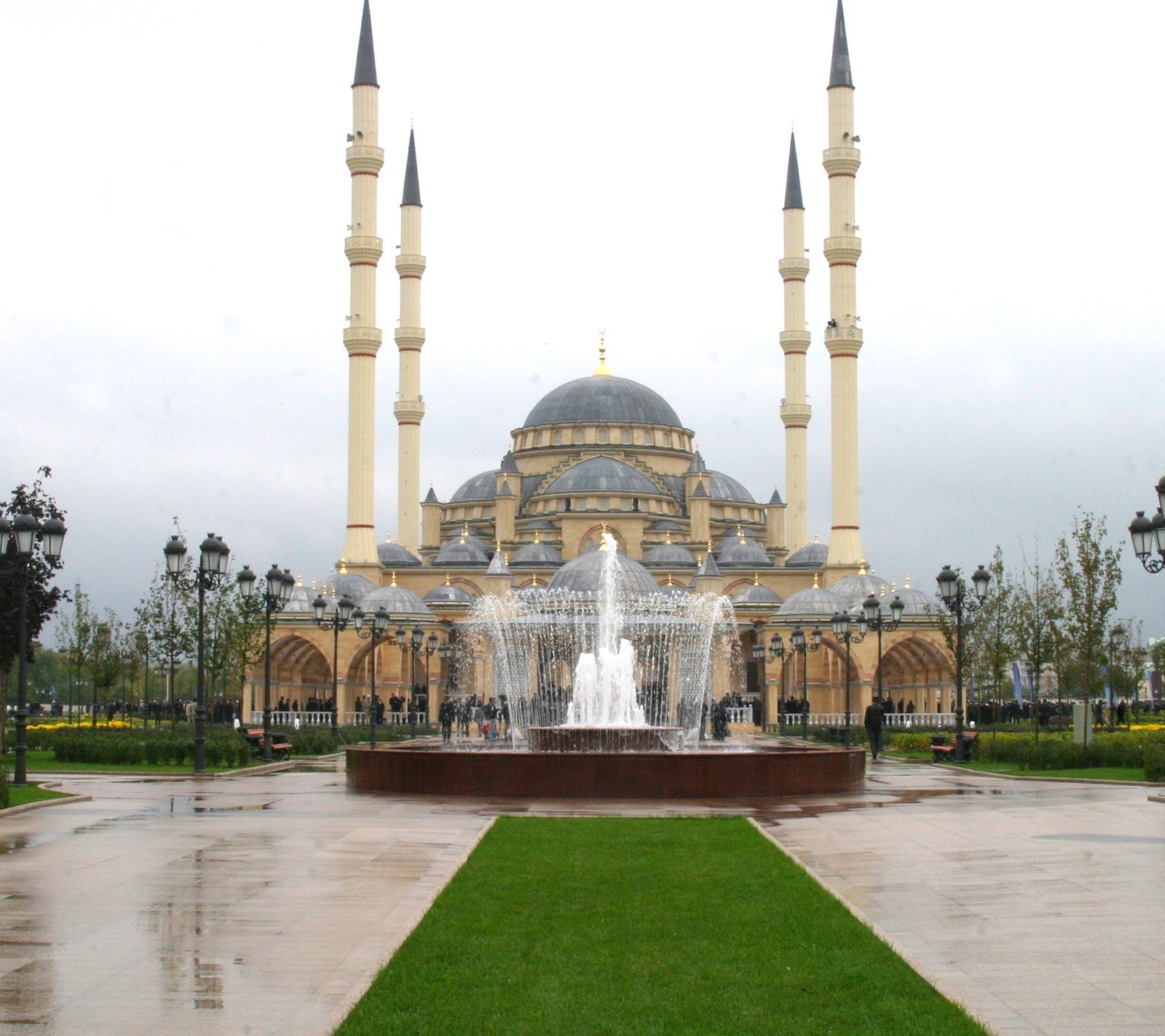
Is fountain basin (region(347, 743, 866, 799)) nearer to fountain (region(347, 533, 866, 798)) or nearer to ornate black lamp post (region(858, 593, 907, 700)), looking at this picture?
fountain (region(347, 533, 866, 798))

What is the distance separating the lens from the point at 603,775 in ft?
55.0

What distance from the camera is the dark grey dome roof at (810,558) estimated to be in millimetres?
66125

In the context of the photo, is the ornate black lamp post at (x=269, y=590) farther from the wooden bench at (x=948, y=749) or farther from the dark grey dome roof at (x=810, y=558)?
the dark grey dome roof at (x=810, y=558)

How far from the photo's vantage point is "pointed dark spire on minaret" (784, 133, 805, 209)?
220 feet

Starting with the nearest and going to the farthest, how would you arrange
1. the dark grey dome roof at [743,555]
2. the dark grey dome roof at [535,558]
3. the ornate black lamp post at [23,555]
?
the ornate black lamp post at [23,555]
the dark grey dome roof at [535,558]
the dark grey dome roof at [743,555]

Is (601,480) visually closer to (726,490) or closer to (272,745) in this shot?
(726,490)

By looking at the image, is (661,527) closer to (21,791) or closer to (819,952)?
(21,791)

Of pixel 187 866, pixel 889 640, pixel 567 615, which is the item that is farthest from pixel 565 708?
pixel 187 866

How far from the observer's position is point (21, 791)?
16.3 metres

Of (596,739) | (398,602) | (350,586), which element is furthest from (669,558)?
(596,739)

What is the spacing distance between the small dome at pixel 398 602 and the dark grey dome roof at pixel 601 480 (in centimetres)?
1352

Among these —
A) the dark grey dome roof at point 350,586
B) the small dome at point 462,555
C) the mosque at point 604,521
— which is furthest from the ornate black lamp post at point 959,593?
the small dome at point 462,555

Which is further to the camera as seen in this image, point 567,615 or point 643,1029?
point 567,615

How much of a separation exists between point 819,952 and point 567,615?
4509 centimetres
